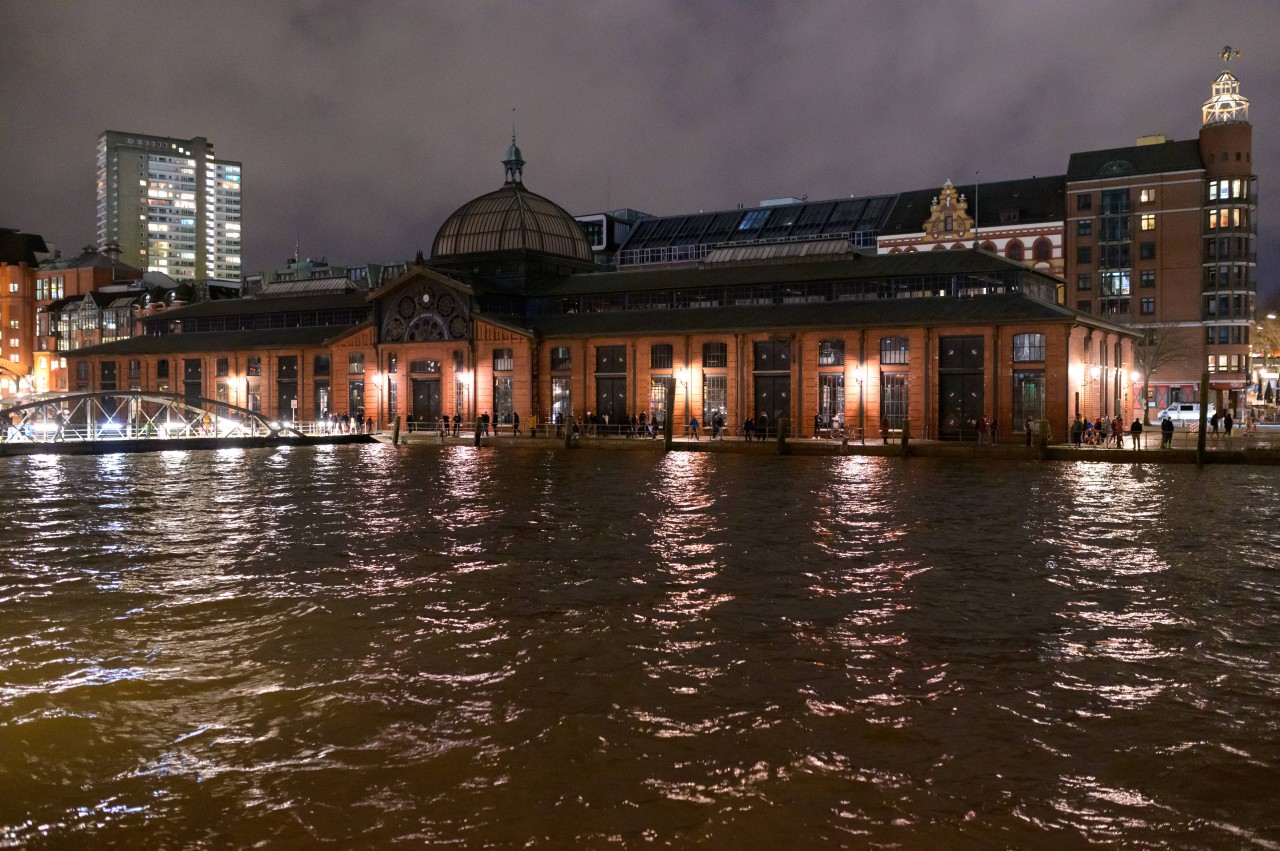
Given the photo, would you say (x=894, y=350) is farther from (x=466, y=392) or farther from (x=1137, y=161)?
(x=1137, y=161)

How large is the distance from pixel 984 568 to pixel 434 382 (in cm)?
5570

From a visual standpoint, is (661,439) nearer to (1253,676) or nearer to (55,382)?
(1253,676)

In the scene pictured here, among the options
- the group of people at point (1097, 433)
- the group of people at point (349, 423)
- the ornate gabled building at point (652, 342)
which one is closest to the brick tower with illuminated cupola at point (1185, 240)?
the ornate gabled building at point (652, 342)

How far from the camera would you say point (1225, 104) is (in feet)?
320

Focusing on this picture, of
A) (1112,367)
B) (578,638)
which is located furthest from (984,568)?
(1112,367)

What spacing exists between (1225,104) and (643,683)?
104 m

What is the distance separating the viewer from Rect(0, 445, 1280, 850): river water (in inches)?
377

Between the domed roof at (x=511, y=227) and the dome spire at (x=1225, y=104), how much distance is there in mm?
59573

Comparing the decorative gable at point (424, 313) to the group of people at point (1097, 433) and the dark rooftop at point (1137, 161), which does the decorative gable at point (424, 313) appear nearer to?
the group of people at point (1097, 433)

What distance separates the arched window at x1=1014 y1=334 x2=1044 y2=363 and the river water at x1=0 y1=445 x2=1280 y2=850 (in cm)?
2751

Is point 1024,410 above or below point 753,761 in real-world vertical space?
above

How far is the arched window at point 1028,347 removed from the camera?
5498 centimetres

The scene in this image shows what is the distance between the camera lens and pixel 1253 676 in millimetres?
13828

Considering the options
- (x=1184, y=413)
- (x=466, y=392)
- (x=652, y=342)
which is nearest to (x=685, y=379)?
(x=652, y=342)
